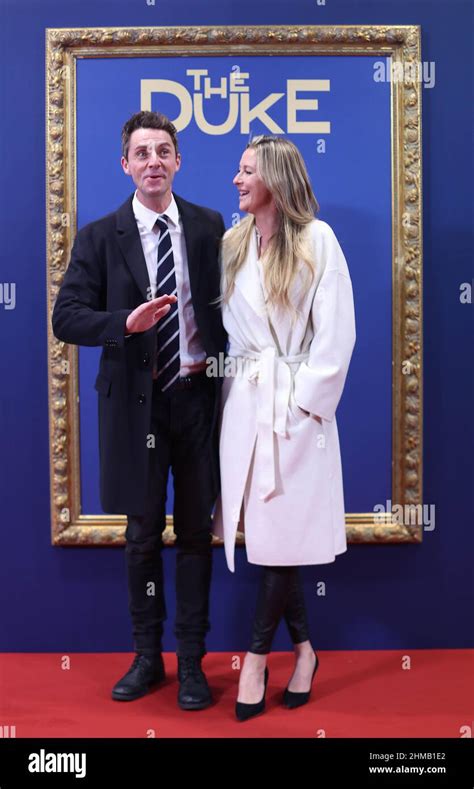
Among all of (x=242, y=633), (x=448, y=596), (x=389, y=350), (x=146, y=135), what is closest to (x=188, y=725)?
(x=242, y=633)

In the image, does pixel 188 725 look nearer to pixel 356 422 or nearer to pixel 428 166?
pixel 356 422

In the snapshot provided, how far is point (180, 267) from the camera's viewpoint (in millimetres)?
3006

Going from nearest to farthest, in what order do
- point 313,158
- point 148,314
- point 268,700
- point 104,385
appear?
point 148,314 → point 104,385 → point 268,700 → point 313,158

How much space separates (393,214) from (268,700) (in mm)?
1918

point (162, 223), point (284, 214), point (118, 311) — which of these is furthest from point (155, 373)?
point (284, 214)

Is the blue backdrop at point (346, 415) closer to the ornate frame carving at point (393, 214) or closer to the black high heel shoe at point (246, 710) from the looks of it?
the ornate frame carving at point (393, 214)

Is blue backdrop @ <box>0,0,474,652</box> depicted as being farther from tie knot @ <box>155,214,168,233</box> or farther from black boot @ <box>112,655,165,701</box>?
tie knot @ <box>155,214,168,233</box>

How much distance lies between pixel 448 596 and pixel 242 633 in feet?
2.84

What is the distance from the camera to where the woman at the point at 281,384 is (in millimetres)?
2822

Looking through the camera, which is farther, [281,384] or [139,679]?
[139,679]

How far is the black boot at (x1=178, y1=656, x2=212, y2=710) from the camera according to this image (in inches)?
117

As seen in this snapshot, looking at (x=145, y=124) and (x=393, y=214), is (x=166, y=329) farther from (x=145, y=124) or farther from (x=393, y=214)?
(x=393, y=214)

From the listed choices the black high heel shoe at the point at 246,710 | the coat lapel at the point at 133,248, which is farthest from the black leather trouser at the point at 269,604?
the coat lapel at the point at 133,248

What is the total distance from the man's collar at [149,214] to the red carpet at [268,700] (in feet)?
5.49
